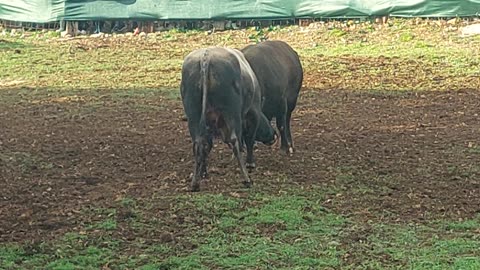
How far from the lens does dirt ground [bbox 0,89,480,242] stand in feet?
25.0

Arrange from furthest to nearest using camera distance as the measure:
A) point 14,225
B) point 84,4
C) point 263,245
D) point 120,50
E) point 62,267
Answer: point 84,4 → point 120,50 → point 14,225 → point 263,245 → point 62,267

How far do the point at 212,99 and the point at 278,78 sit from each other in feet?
6.06

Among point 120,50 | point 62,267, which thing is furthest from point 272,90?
point 120,50

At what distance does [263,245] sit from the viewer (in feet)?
21.2

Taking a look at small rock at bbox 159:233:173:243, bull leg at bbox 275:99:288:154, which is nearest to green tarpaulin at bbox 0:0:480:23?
bull leg at bbox 275:99:288:154

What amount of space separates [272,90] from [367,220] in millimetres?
2701

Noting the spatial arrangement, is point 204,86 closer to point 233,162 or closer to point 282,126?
point 233,162

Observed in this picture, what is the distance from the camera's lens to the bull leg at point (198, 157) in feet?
26.2

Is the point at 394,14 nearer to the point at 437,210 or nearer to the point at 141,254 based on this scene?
the point at 437,210

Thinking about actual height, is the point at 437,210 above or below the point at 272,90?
below

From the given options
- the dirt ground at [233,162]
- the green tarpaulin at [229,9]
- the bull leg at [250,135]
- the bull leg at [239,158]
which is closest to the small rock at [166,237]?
the dirt ground at [233,162]

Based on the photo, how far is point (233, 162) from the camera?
30.5ft

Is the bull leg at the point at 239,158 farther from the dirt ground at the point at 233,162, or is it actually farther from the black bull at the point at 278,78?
the black bull at the point at 278,78

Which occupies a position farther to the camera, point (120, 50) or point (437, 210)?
point (120, 50)
